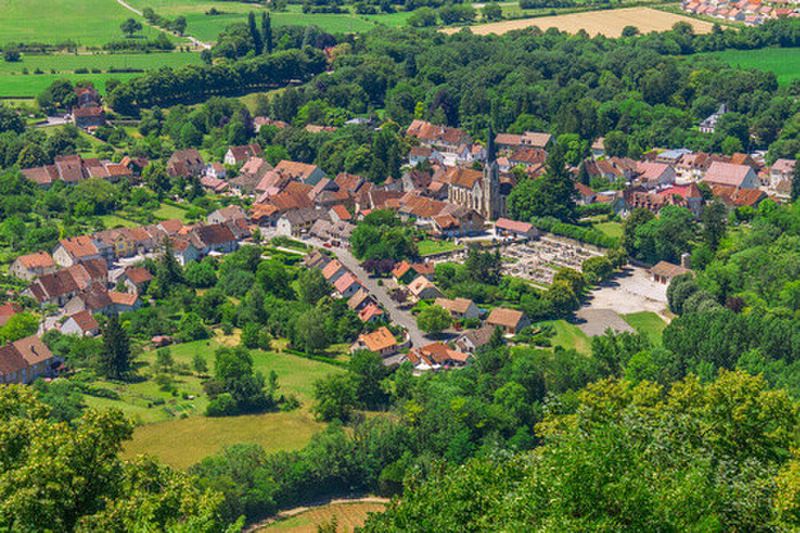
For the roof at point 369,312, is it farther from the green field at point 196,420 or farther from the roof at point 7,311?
the roof at point 7,311

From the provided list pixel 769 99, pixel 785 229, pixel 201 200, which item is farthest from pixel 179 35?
pixel 785 229

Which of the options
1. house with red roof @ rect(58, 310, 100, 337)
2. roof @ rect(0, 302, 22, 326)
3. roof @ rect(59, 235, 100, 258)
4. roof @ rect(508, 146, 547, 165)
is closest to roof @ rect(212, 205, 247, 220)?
roof @ rect(59, 235, 100, 258)

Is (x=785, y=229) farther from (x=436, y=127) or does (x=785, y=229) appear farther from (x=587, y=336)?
(x=436, y=127)

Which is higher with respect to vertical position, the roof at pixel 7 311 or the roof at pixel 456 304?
the roof at pixel 7 311

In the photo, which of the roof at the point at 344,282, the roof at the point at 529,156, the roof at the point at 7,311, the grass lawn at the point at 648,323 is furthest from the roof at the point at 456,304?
the roof at the point at 529,156

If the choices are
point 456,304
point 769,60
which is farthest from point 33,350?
point 769,60

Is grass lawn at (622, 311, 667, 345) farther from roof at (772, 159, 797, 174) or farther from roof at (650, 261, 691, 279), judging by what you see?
roof at (772, 159, 797, 174)
